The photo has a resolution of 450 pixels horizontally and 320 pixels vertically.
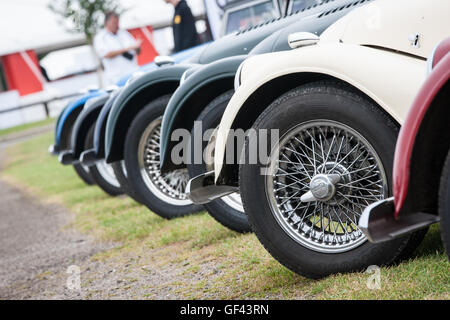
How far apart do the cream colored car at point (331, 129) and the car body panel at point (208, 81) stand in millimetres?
792

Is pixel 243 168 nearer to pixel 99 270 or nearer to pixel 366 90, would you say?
pixel 366 90

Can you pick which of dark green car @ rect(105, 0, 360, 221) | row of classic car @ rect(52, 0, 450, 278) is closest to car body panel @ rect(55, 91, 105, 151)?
dark green car @ rect(105, 0, 360, 221)

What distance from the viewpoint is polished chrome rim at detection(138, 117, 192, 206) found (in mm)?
5129

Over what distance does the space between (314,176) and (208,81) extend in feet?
4.22

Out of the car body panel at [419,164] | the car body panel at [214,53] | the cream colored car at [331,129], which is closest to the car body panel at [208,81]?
the car body panel at [214,53]

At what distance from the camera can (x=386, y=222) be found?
230cm

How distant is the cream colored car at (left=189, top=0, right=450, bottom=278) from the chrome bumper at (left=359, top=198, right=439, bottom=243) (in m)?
0.37

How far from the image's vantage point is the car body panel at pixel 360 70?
2.58 meters

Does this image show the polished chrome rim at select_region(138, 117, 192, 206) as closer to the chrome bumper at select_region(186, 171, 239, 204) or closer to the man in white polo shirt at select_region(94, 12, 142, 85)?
the chrome bumper at select_region(186, 171, 239, 204)

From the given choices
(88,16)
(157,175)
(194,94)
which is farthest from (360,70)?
(88,16)
